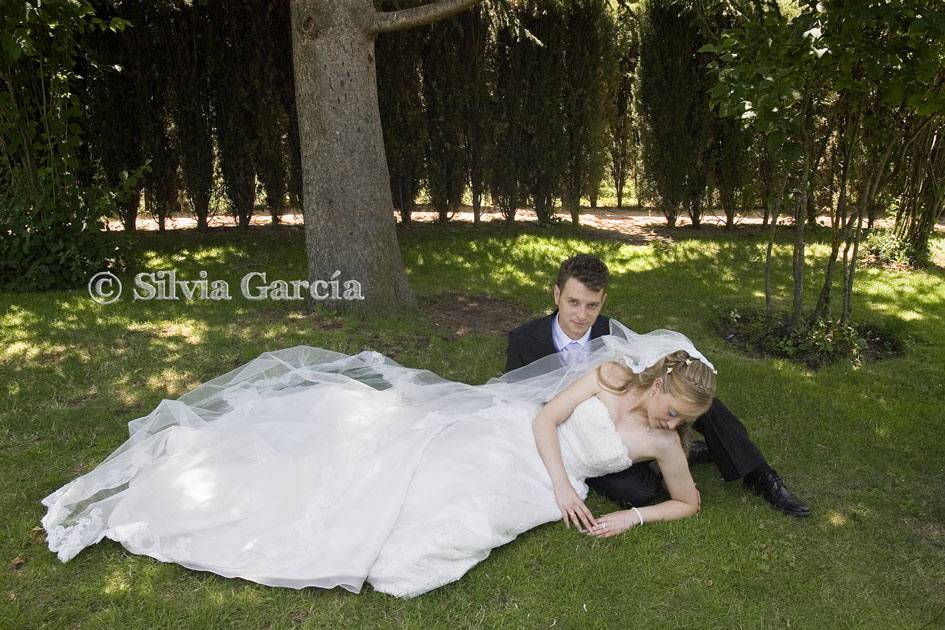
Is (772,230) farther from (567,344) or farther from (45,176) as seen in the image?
(45,176)

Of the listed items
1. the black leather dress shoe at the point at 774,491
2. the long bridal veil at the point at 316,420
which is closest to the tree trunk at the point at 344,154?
the long bridal veil at the point at 316,420

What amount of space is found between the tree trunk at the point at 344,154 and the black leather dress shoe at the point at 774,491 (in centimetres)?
366

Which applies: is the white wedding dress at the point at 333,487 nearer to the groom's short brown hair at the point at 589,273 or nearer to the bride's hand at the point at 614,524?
the bride's hand at the point at 614,524

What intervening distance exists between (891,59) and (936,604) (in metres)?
3.33

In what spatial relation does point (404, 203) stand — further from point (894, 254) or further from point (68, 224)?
point (894, 254)

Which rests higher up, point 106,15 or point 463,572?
point 106,15

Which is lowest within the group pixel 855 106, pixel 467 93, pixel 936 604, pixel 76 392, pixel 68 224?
pixel 936 604

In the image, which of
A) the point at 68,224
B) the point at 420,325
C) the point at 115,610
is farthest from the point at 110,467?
the point at 68,224

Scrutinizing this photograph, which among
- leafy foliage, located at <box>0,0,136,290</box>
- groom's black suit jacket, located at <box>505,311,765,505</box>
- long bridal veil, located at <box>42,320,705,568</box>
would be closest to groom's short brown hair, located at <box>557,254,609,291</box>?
long bridal veil, located at <box>42,320,705,568</box>

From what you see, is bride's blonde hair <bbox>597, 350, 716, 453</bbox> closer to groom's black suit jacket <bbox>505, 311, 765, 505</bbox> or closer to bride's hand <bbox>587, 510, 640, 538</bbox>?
groom's black suit jacket <bbox>505, 311, 765, 505</bbox>

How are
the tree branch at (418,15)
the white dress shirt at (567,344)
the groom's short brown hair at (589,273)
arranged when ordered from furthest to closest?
the tree branch at (418,15)
the white dress shirt at (567,344)
the groom's short brown hair at (589,273)

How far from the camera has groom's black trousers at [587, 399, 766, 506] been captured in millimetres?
3740

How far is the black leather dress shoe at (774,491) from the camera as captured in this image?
3.78m

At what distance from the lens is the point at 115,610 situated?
2934 mm
